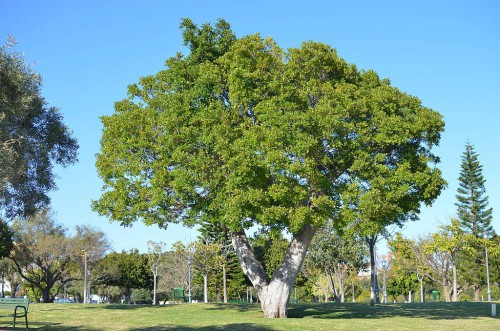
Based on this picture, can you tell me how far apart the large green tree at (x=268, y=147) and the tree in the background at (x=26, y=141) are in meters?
2.77

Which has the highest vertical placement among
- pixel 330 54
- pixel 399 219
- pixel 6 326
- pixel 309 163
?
pixel 330 54

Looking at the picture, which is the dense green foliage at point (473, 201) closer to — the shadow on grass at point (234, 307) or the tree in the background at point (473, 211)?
the tree in the background at point (473, 211)

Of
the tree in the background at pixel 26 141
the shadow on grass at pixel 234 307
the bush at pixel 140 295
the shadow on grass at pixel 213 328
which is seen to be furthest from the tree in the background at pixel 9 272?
the shadow on grass at pixel 213 328

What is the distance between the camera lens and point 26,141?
2094 centimetres

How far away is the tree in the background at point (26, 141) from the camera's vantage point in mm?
18547

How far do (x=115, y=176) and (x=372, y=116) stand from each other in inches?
498

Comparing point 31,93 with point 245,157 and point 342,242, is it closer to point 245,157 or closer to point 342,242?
point 245,157

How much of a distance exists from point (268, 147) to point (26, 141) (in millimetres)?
9533

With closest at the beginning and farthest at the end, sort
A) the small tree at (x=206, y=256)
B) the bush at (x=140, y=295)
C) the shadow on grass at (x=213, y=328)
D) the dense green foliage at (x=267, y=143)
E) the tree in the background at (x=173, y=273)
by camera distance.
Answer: the shadow on grass at (x=213, y=328) → the dense green foliage at (x=267, y=143) → the small tree at (x=206, y=256) → the tree in the background at (x=173, y=273) → the bush at (x=140, y=295)

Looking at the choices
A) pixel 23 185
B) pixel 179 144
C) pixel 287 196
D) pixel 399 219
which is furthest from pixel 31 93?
pixel 399 219

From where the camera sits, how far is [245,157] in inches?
883

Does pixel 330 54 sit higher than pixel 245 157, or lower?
higher

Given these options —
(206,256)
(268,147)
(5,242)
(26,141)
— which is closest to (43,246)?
(5,242)

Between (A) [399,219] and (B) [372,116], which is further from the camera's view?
(A) [399,219]
